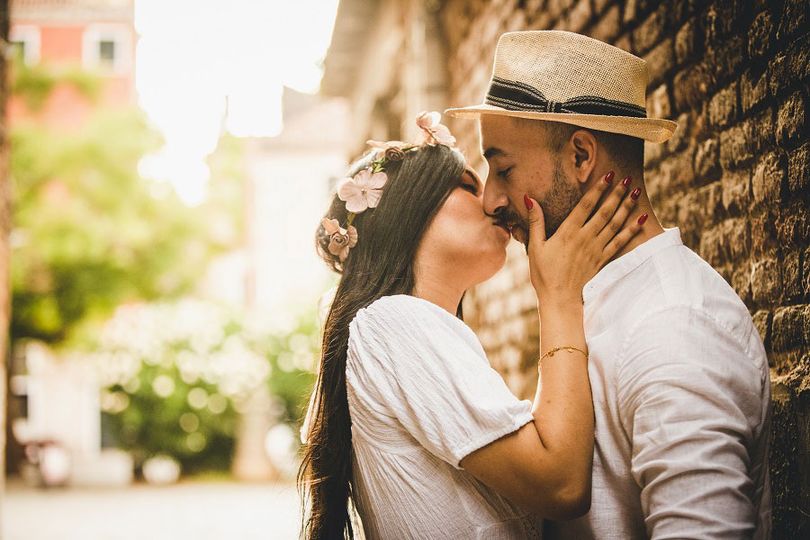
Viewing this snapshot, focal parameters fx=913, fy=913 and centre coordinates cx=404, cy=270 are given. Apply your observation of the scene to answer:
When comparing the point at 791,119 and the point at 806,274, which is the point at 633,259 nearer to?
the point at 806,274

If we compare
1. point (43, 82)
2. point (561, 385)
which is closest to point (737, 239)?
point (561, 385)

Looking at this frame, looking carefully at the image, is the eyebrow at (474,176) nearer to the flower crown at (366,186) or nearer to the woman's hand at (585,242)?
the flower crown at (366,186)

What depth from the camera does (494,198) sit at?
2.65 metres

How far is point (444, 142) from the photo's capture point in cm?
297

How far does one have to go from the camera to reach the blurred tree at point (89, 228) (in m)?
23.6

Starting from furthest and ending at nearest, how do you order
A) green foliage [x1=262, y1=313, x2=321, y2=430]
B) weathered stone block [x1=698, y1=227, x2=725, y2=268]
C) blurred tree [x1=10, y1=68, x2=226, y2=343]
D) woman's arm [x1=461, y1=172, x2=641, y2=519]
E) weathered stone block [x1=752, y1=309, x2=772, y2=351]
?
blurred tree [x1=10, y1=68, x2=226, y2=343]
green foliage [x1=262, y1=313, x2=321, y2=430]
weathered stone block [x1=698, y1=227, x2=725, y2=268]
weathered stone block [x1=752, y1=309, x2=772, y2=351]
woman's arm [x1=461, y1=172, x2=641, y2=519]

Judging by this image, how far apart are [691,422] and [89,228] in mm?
23846

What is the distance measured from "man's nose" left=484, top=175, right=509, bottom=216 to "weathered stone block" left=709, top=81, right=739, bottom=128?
99 cm

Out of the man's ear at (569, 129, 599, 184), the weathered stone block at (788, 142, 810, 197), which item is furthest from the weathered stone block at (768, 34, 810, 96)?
the man's ear at (569, 129, 599, 184)

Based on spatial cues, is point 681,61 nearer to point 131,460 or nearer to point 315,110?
point 131,460

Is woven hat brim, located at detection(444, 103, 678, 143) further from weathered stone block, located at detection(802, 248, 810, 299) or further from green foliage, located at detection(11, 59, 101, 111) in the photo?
green foliage, located at detection(11, 59, 101, 111)

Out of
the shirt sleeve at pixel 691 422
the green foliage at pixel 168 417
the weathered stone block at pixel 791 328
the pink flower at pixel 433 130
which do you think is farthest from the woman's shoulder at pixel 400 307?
the green foliage at pixel 168 417

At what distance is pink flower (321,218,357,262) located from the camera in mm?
2889

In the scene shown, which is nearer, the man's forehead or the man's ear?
the man's ear
